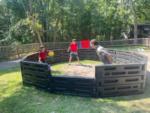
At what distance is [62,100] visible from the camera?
26.7ft

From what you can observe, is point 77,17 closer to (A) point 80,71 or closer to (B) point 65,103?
(A) point 80,71

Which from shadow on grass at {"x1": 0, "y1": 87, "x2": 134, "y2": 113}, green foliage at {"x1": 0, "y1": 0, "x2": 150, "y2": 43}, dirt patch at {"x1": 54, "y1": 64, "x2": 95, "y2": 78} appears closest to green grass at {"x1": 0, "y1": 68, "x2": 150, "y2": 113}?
shadow on grass at {"x1": 0, "y1": 87, "x2": 134, "y2": 113}

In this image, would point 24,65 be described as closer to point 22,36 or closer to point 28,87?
point 28,87

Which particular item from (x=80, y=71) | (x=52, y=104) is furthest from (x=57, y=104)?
(x=80, y=71)

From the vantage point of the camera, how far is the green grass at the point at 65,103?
7230 mm

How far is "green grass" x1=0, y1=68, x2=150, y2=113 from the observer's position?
23.7 feet

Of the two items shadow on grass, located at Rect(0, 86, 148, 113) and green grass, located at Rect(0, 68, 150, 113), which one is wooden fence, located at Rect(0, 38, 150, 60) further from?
shadow on grass, located at Rect(0, 86, 148, 113)

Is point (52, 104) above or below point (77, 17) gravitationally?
below

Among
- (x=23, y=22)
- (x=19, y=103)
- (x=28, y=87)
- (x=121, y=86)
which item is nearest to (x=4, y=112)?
(x=19, y=103)

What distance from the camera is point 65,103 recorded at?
786cm

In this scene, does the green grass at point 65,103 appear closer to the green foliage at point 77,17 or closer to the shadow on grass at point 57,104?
the shadow on grass at point 57,104

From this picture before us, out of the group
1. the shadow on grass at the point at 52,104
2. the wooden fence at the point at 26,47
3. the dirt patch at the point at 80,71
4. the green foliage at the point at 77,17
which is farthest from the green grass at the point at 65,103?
the green foliage at the point at 77,17

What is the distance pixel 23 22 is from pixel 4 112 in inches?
828

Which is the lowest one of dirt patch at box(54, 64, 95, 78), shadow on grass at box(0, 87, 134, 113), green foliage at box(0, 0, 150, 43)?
shadow on grass at box(0, 87, 134, 113)
